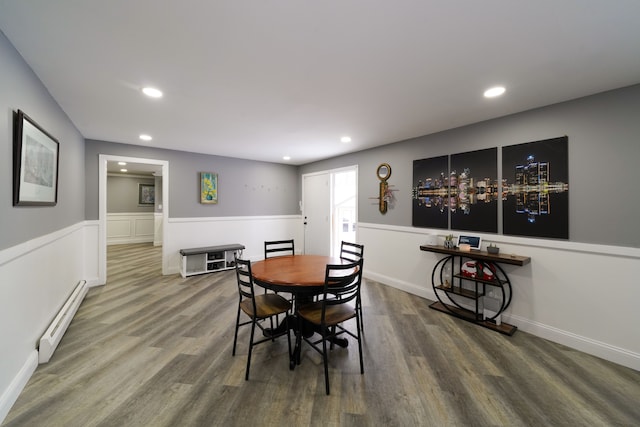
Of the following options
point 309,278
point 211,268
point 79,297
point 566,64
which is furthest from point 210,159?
point 566,64

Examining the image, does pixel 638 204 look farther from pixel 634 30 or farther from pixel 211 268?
pixel 211 268

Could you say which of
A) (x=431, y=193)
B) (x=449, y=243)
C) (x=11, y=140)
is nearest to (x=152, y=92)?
(x=11, y=140)

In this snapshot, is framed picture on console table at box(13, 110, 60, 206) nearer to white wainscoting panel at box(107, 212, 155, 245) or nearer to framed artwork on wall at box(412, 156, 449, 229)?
framed artwork on wall at box(412, 156, 449, 229)

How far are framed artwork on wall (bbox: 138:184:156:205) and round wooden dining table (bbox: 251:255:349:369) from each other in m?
7.48

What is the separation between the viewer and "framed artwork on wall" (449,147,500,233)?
115 inches

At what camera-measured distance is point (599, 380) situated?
193 centimetres

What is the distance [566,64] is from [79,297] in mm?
5483

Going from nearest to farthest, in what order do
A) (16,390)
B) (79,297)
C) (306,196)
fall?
(16,390)
(79,297)
(306,196)

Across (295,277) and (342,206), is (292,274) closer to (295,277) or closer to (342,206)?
(295,277)

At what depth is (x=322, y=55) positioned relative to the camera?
1727 mm

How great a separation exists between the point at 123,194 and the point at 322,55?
28.3 feet

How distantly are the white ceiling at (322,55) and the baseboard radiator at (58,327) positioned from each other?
2.16 metres

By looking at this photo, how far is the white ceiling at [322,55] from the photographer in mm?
1349

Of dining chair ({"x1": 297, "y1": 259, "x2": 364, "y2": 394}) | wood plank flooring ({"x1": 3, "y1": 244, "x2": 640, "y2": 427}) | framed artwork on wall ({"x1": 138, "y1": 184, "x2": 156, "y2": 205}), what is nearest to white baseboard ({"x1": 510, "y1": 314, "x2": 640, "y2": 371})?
wood plank flooring ({"x1": 3, "y1": 244, "x2": 640, "y2": 427})
